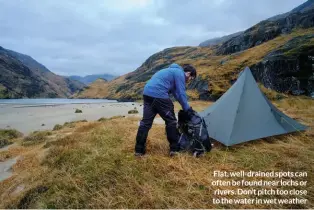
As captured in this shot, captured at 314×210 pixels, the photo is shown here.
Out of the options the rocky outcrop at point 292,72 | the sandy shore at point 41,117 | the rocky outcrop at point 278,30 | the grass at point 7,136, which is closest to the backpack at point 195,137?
the grass at point 7,136

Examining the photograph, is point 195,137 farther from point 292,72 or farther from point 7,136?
point 292,72

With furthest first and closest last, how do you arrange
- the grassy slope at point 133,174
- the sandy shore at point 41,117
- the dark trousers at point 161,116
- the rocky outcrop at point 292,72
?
1. the rocky outcrop at point 292,72
2. the sandy shore at point 41,117
3. the dark trousers at point 161,116
4. the grassy slope at point 133,174

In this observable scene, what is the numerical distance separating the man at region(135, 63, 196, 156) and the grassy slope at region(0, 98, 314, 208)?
0.42 meters

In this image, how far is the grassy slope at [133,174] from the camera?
121 inches

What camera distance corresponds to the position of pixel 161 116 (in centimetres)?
459

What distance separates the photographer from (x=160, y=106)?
176 inches

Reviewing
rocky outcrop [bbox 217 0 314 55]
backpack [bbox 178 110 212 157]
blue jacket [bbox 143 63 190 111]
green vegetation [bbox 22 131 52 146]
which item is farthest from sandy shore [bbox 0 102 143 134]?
rocky outcrop [bbox 217 0 314 55]

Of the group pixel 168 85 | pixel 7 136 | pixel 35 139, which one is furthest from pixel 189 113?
pixel 7 136

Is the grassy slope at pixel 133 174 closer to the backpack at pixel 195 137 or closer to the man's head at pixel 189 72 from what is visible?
the backpack at pixel 195 137

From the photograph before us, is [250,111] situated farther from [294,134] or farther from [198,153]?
[198,153]

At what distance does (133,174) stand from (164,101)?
167cm

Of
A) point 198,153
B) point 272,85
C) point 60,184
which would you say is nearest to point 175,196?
point 198,153

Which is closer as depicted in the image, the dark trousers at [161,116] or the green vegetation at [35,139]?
the dark trousers at [161,116]

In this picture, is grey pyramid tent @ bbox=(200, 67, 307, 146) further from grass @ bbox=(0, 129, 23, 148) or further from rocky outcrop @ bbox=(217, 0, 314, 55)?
rocky outcrop @ bbox=(217, 0, 314, 55)
